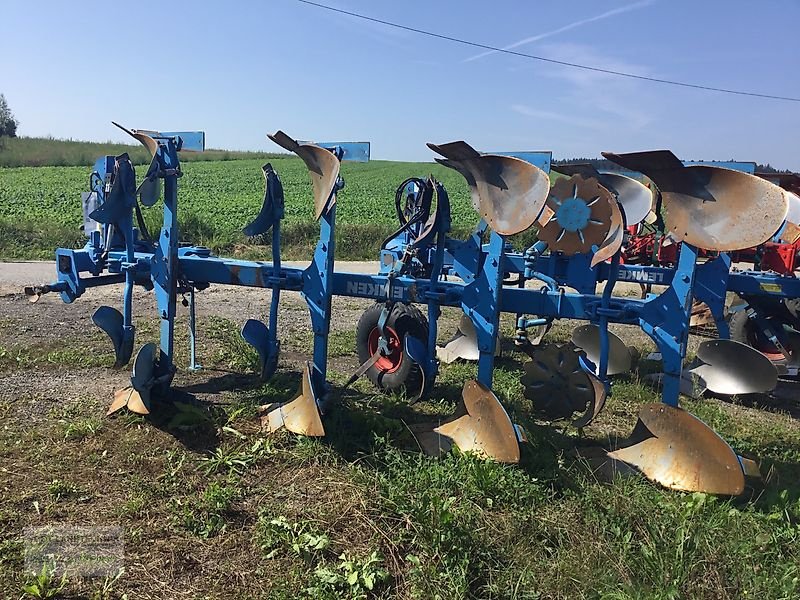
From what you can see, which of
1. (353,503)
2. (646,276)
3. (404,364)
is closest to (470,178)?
(404,364)

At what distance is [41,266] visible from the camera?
1122 cm

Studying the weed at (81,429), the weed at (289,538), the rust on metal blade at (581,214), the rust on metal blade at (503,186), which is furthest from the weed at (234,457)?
the rust on metal blade at (581,214)

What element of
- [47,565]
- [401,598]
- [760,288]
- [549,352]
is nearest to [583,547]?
[401,598]

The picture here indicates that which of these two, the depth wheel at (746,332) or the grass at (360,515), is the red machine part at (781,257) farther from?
the grass at (360,515)

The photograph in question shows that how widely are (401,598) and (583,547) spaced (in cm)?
90

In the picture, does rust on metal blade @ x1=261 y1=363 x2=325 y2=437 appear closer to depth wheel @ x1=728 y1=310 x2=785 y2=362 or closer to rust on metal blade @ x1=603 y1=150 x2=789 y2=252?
rust on metal blade @ x1=603 y1=150 x2=789 y2=252

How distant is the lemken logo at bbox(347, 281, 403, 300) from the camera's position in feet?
14.6

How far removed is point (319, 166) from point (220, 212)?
51.8 feet

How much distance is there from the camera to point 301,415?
13.4 ft

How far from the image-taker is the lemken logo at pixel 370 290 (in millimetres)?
4465

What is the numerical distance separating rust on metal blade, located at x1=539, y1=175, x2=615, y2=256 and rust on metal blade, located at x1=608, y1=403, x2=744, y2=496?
48.7 inches

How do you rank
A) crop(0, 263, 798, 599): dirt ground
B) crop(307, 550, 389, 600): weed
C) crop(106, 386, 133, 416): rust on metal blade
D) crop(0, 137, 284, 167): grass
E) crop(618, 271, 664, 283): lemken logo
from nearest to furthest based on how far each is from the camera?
crop(307, 550, 389, 600): weed → crop(0, 263, 798, 599): dirt ground → crop(106, 386, 133, 416): rust on metal blade → crop(618, 271, 664, 283): lemken logo → crop(0, 137, 284, 167): grass

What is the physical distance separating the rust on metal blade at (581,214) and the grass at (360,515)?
1.33 meters

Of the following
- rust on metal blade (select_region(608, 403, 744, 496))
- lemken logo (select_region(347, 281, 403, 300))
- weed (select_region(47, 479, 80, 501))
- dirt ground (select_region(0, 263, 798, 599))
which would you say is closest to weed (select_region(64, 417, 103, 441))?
dirt ground (select_region(0, 263, 798, 599))
